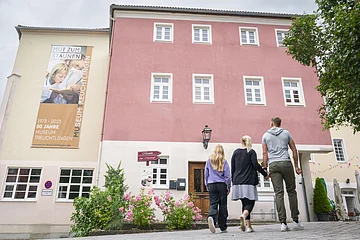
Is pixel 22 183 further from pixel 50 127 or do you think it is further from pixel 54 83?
pixel 54 83

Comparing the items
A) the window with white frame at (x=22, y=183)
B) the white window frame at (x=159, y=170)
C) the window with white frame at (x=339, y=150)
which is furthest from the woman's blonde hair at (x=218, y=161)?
the window with white frame at (x=339, y=150)

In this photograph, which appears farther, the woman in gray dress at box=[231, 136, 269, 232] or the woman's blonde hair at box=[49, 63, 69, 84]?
the woman's blonde hair at box=[49, 63, 69, 84]

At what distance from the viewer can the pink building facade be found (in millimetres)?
13195

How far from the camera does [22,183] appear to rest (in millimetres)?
14945

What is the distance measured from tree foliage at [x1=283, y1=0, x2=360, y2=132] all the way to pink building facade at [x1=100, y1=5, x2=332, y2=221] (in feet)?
16.5

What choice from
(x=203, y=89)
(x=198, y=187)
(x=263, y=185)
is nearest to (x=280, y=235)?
(x=198, y=187)

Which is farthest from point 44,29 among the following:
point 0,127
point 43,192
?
point 43,192

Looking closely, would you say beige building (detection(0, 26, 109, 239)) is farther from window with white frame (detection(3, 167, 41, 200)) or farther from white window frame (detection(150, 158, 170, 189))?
white window frame (detection(150, 158, 170, 189))

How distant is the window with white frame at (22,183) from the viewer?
48.5ft

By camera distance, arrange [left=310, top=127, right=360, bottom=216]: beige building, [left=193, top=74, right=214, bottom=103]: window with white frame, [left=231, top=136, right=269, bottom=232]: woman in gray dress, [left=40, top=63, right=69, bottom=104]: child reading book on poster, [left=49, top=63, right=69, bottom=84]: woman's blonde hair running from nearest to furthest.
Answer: [left=231, top=136, right=269, bottom=232]: woman in gray dress < [left=193, top=74, right=214, bottom=103]: window with white frame < [left=40, top=63, right=69, bottom=104]: child reading book on poster < [left=49, top=63, right=69, bottom=84]: woman's blonde hair < [left=310, top=127, right=360, bottom=216]: beige building

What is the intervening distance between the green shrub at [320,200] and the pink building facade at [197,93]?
40cm

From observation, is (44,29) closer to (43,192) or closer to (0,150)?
(0,150)

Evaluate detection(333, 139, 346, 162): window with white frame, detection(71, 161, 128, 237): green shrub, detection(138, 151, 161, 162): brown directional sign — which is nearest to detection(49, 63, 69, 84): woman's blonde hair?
detection(138, 151, 161, 162): brown directional sign

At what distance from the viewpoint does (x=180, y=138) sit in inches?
533
